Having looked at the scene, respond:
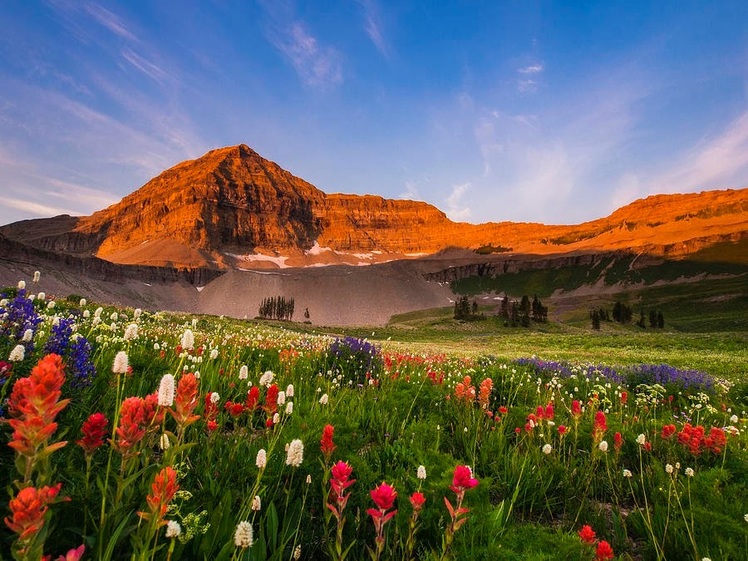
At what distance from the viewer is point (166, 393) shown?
1.93 meters

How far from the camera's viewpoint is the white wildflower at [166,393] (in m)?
1.88

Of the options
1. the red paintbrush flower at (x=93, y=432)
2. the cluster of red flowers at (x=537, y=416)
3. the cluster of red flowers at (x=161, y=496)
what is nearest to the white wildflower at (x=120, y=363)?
the red paintbrush flower at (x=93, y=432)

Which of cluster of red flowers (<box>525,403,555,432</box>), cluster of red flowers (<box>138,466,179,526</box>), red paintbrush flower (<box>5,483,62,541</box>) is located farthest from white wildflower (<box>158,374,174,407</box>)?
cluster of red flowers (<box>525,403,555,432</box>)

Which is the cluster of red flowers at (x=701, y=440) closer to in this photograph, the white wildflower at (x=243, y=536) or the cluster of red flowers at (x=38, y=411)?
the white wildflower at (x=243, y=536)

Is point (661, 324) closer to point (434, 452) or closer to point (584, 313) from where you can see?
point (584, 313)

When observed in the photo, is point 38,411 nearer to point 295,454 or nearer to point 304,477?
point 295,454

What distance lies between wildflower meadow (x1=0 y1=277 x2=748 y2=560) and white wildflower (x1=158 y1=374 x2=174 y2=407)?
1 centimetres

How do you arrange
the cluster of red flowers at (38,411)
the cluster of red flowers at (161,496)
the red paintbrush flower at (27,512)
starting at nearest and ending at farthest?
the red paintbrush flower at (27,512)
the cluster of red flowers at (38,411)
the cluster of red flowers at (161,496)

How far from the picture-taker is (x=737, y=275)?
643 feet

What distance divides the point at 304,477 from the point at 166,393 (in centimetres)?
180

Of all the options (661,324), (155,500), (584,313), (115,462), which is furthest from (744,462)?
(584,313)

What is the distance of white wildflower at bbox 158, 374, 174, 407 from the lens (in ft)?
6.15

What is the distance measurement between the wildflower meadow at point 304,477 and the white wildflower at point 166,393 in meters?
0.01

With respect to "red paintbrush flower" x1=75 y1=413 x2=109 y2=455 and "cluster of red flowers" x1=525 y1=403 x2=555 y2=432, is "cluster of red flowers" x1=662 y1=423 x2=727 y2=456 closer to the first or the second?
"cluster of red flowers" x1=525 y1=403 x2=555 y2=432
